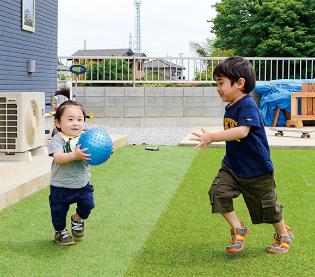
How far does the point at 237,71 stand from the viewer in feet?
13.3

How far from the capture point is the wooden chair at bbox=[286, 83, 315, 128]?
16188mm

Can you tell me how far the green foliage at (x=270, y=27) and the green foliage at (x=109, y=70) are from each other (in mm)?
28110

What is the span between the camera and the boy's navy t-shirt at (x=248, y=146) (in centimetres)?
405

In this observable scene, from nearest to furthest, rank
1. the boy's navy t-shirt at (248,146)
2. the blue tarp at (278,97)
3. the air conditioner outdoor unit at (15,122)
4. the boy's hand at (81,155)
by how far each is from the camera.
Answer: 1. the boy's navy t-shirt at (248,146)
2. the boy's hand at (81,155)
3. the air conditioner outdoor unit at (15,122)
4. the blue tarp at (278,97)

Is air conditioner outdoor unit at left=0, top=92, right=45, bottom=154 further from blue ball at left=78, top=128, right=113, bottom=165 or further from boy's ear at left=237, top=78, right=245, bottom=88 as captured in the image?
boy's ear at left=237, top=78, right=245, bottom=88

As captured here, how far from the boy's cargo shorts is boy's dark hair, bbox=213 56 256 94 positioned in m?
0.60

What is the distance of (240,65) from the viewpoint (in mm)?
4055

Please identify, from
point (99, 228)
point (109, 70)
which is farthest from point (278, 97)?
point (99, 228)

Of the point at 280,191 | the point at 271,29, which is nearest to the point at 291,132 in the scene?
the point at 280,191

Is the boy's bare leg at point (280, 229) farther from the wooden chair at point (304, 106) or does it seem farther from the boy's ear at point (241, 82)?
the wooden chair at point (304, 106)

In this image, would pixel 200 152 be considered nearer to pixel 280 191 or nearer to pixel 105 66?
pixel 280 191

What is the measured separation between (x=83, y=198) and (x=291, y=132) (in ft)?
36.6

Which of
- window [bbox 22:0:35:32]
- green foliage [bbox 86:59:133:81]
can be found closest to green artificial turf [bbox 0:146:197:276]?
window [bbox 22:0:35:32]

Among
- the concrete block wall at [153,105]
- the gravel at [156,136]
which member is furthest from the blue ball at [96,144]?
the concrete block wall at [153,105]
